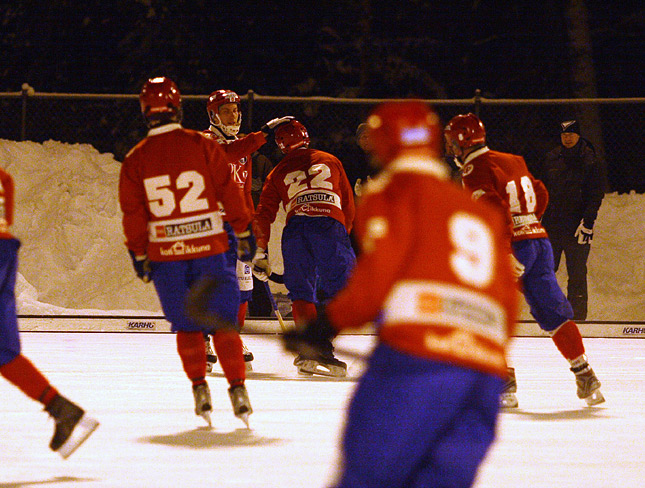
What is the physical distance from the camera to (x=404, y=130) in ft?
8.91

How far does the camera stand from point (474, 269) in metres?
2.58

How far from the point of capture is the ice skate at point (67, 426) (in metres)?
4.39

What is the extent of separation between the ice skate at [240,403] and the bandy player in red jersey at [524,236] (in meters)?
1.75

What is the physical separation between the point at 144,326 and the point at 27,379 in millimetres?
6389

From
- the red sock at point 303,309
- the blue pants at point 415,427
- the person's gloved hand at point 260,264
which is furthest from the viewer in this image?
the red sock at point 303,309

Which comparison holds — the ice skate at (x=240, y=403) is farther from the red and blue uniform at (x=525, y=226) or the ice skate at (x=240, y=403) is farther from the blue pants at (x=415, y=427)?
the blue pants at (x=415, y=427)

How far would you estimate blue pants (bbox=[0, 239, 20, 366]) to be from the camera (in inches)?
176

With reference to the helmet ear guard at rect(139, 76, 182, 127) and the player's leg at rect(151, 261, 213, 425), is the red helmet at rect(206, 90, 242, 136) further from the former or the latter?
the player's leg at rect(151, 261, 213, 425)

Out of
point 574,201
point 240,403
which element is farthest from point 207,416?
point 574,201

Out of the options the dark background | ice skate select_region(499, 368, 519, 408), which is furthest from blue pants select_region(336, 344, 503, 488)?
the dark background

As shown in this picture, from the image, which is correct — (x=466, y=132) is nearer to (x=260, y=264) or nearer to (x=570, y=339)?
(x=570, y=339)

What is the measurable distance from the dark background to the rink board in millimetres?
5294

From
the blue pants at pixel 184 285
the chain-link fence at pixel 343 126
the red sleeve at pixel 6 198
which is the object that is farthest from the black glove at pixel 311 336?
the chain-link fence at pixel 343 126

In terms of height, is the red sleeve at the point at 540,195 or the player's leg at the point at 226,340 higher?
the red sleeve at the point at 540,195
